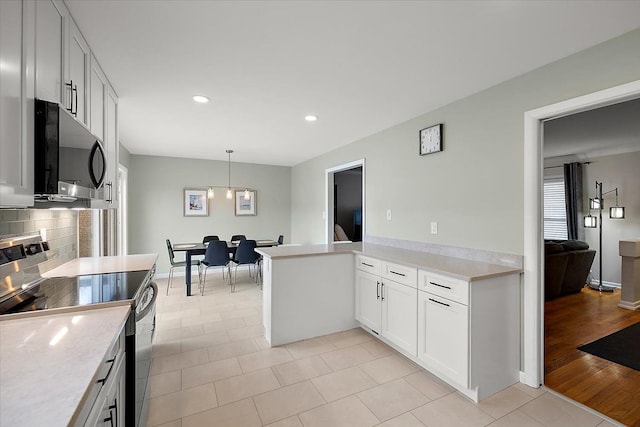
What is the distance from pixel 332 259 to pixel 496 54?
2.15 meters

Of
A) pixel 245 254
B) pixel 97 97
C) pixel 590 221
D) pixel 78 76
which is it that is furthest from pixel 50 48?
pixel 590 221

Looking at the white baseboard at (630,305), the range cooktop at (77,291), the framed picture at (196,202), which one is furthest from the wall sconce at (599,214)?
the framed picture at (196,202)

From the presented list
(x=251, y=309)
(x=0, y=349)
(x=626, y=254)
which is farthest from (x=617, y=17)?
(x=251, y=309)

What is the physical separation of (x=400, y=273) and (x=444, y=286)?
0.45m

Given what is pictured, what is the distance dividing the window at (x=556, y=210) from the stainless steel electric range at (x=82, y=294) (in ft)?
22.8

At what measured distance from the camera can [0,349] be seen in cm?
97

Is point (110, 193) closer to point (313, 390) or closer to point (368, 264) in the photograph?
point (313, 390)

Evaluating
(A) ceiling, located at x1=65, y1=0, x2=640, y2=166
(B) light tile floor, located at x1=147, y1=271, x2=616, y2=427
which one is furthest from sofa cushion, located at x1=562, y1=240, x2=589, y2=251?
(A) ceiling, located at x1=65, y1=0, x2=640, y2=166

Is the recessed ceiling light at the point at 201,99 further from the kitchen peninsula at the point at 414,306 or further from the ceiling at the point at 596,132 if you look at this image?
the ceiling at the point at 596,132

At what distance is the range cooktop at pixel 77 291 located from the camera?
4.58ft

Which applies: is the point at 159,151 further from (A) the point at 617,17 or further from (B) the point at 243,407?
(A) the point at 617,17

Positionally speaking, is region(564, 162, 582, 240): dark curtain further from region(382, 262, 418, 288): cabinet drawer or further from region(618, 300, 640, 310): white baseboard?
region(382, 262, 418, 288): cabinet drawer

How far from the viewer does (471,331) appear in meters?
1.92

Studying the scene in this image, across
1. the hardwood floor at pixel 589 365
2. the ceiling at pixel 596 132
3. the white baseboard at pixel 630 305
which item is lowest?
the hardwood floor at pixel 589 365
